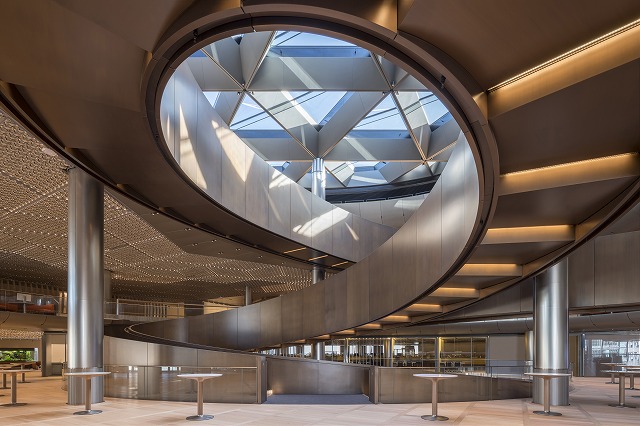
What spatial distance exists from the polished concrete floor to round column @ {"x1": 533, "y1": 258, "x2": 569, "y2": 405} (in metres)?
0.52

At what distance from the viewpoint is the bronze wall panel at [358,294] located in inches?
707

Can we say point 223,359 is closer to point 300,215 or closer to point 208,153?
point 208,153

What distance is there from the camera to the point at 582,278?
57.0 ft

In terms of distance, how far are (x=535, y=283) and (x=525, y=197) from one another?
8018 millimetres

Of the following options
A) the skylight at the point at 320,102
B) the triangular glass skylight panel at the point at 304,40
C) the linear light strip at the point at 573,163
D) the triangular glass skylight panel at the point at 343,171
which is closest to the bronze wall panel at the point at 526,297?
the skylight at the point at 320,102

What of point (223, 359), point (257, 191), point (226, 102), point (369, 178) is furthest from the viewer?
point (369, 178)

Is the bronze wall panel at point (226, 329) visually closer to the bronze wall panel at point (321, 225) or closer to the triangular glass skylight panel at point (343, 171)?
the bronze wall panel at point (321, 225)

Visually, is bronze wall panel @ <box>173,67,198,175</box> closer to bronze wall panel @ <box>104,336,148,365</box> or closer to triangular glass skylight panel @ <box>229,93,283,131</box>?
bronze wall panel @ <box>104,336,148,365</box>

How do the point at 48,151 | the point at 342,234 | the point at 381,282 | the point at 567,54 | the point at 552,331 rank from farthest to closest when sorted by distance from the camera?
the point at 342,234 → the point at 381,282 → the point at 552,331 → the point at 48,151 → the point at 567,54

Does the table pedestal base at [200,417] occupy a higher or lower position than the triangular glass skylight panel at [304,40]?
lower

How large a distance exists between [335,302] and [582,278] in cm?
Result: 790

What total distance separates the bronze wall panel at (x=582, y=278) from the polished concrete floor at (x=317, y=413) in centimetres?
302

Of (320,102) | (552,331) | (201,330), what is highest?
(320,102)

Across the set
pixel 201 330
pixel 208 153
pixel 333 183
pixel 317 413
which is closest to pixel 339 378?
pixel 317 413
